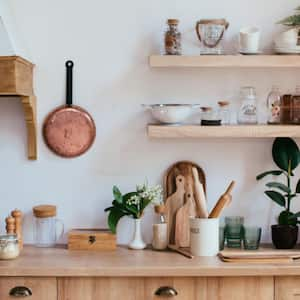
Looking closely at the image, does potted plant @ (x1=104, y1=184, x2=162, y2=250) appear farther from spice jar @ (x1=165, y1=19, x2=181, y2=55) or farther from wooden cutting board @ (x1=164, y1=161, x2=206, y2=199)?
spice jar @ (x1=165, y1=19, x2=181, y2=55)

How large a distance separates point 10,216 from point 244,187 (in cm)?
106

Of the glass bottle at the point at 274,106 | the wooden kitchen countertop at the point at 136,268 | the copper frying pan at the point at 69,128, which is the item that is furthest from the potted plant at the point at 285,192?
the copper frying pan at the point at 69,128

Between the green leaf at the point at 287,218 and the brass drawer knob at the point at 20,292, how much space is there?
1126mm

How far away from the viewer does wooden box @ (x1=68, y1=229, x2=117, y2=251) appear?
9.18 ft

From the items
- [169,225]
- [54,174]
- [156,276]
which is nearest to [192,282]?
[156,276]

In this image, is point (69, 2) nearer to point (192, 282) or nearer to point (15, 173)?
point (15, 173)

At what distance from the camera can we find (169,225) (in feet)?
9.47

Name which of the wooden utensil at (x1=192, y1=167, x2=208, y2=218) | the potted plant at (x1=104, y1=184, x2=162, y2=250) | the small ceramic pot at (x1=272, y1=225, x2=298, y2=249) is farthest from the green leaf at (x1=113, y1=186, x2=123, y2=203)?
the small ceramic pot at (x1=272, y1=225, x2=298, y2=249)

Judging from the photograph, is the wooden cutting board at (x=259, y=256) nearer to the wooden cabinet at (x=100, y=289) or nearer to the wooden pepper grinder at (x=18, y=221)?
the wooden cabinet at (x=100, y=289)

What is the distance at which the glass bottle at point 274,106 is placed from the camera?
283cm

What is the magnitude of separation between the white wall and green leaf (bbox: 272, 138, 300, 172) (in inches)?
2.8

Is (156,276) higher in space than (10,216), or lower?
lower

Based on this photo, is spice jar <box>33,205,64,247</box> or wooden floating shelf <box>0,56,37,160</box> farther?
spice jar <box>33,205,64,247</box>

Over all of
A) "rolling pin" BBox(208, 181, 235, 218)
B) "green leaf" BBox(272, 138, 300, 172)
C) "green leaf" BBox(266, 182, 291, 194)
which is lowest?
"rolling pin" BBox(208, 181, 235, 218)
